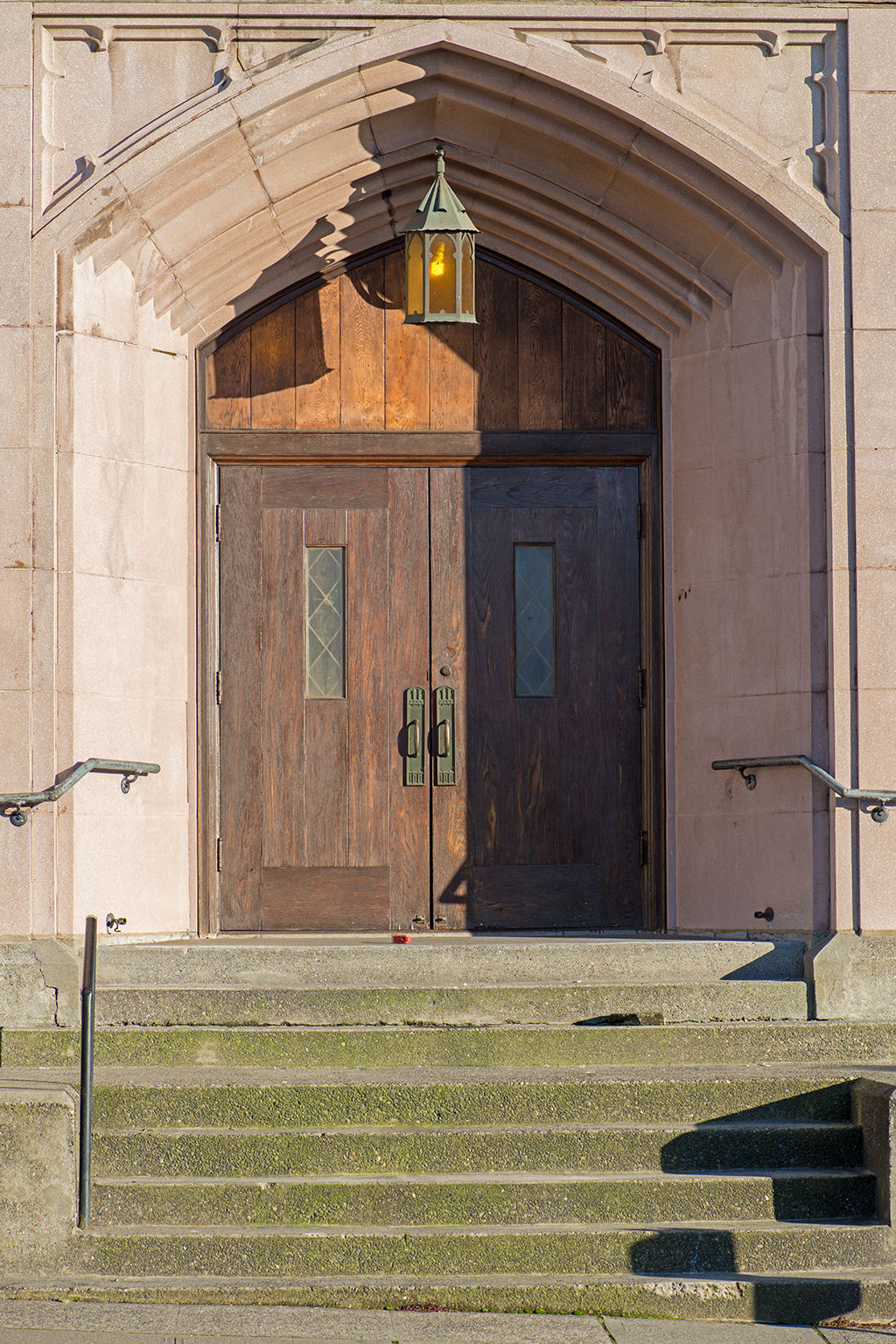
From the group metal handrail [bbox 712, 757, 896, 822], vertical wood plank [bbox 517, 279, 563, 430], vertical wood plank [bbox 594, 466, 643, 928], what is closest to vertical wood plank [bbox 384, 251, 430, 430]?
vertical wood plank [bbox 517, 279, 563, 430]

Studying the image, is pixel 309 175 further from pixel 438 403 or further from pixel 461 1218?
pixel 461 1218

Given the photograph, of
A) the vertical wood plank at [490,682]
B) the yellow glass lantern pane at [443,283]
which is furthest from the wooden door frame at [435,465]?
the yellow glass lantern pane at [443,283]

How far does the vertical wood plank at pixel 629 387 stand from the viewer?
7230 millimetres

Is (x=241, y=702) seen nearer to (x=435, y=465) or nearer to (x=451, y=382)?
(x=435, y=465)

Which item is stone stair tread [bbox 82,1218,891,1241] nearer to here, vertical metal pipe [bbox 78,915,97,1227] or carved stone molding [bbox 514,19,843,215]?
vertical metal pipe [bbox 78,915,97,1227]

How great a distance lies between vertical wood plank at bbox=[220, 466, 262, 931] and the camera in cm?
709

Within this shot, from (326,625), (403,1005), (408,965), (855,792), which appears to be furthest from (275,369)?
(855,792)

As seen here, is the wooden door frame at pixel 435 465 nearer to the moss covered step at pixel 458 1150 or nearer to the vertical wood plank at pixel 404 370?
the vertical wood plank at pixel 404 370

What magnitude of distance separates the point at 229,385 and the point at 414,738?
215 cm

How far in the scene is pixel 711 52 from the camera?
6266 mm

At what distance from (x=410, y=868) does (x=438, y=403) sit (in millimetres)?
2511

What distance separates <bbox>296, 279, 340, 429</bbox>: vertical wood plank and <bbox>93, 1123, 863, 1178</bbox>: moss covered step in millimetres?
3921

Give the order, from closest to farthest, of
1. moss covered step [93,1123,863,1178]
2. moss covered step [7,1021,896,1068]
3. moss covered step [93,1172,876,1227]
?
1. moss covered step [93,1172,876,1227]
2. moss covered step [93,1123,863,1178]
3. moss covered step [7,1021,896,1068]

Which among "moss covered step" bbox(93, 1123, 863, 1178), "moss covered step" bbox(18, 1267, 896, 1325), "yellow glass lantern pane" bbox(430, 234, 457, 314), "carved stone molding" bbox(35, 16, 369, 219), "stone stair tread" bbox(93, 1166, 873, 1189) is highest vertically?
"carved stone molding" bbox(35, 16, 369, 219)
